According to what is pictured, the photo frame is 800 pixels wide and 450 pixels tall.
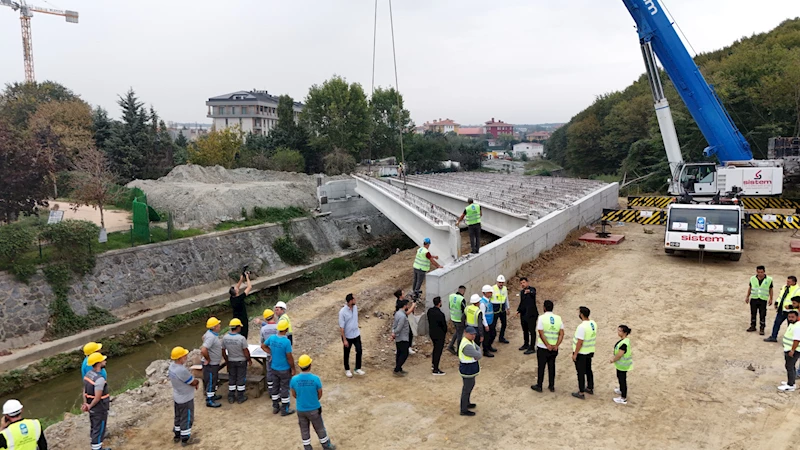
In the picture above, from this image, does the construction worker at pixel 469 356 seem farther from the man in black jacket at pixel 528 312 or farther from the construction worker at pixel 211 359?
the construction worker at pixel 211 359

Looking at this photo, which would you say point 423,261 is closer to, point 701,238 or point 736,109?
point 701,238

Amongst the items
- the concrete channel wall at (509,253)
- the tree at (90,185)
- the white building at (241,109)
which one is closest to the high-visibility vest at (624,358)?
the concrete channel wall at (509,253)

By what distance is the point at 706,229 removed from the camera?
16172 millimetres

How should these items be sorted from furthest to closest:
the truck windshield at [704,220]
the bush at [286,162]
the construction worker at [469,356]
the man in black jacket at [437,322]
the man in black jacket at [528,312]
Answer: the bush at [286,162] → the truck windshield at [704,220] → the man in black jacket at [528,312] → the man in black jacket at [437,322] → the construction worker at [469,356]

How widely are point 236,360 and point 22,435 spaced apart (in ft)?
9.83

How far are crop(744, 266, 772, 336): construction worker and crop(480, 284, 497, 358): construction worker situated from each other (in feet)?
17.5

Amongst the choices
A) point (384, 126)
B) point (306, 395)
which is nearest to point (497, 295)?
point (306, 395)

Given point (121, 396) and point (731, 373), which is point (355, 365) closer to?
point (121, 396)

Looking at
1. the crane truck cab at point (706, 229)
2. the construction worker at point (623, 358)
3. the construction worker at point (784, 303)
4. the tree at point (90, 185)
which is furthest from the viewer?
the tree at point (90, 185)

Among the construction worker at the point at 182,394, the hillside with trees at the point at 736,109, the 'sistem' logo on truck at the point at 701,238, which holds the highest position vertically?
the hillside with trees at the point at 736,109

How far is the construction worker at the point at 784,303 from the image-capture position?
959 cm

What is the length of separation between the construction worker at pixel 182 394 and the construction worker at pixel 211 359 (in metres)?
0.96

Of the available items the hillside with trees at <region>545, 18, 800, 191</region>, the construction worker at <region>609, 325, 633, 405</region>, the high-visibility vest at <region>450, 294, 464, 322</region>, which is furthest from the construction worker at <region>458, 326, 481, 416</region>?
the hillside with trees at <region>545, 18, 800, 191</region>

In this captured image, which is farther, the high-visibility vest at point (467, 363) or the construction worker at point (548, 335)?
the construction worker at point (548, 335)
